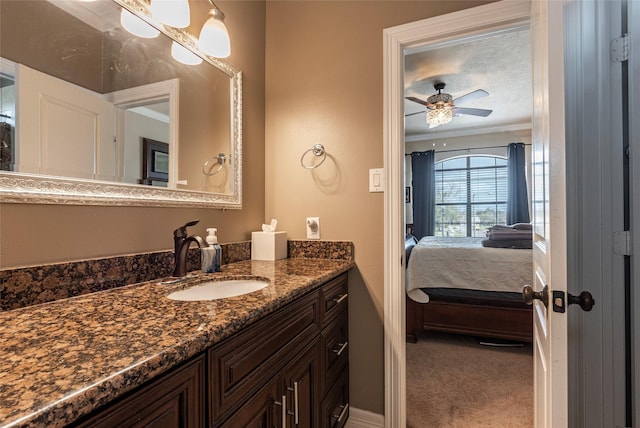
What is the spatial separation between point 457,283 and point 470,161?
3.78m

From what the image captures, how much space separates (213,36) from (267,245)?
0.99 m

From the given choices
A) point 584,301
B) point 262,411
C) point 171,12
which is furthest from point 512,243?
point 171,12

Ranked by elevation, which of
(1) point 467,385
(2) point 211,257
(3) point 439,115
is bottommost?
(1) point 467,385

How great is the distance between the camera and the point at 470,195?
5746 millimetres

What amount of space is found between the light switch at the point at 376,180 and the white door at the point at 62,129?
1116mm

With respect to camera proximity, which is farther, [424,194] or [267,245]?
[424,194]

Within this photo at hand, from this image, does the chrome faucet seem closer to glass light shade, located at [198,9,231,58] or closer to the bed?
glass light shade, located at [198,9,231,58]

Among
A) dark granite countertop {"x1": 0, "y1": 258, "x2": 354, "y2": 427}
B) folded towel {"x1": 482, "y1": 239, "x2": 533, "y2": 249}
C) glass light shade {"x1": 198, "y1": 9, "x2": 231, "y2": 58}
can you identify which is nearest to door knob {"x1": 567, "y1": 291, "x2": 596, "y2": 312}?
dark granite countertop {"x1": 0, "y1": 258, "x2": 354, "y2": 427}

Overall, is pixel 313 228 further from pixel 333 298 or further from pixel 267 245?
pixel 333 298

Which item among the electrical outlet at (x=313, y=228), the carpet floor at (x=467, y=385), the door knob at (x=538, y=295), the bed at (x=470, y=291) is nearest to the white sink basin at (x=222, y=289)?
the electrical outlet at (x=313, y=228)

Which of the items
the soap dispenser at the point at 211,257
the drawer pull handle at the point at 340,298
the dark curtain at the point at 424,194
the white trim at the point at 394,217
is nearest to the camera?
the soap dispenser at the point at 211,257

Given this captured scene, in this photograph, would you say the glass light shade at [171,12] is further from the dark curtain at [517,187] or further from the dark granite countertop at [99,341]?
the dark curtain at [517,187]

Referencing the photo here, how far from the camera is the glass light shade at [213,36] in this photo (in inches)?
51.6

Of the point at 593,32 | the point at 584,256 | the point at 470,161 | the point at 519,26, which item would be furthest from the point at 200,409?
the point at 470,161
